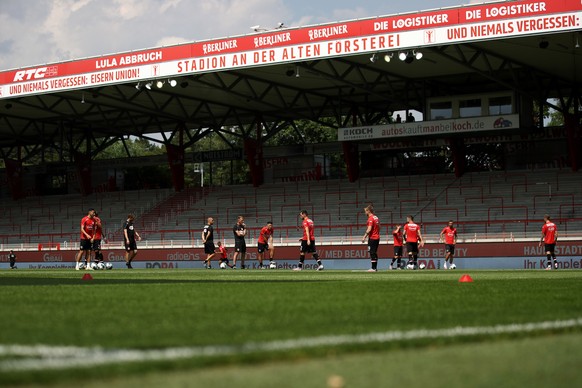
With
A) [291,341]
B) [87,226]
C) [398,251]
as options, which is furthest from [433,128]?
[291,341]

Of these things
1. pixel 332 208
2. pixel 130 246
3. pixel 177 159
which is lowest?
pixel 130 246

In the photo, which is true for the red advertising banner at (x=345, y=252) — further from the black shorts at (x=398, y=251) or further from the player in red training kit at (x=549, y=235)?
the black shorts at (x=398, y=251)

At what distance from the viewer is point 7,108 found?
48125 mm

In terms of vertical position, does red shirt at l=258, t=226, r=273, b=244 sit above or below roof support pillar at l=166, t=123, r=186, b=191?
below

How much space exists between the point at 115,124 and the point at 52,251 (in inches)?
441

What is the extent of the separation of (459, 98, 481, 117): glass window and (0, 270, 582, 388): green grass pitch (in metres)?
30.6

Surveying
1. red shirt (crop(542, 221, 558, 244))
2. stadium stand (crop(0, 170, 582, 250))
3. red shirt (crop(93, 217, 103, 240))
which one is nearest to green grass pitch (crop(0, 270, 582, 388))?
red shirt (crop(93, 217, 103, 240))

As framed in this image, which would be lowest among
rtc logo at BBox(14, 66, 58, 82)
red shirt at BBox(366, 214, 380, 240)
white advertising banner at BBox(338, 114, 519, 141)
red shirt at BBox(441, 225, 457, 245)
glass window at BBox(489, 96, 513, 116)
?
red shirt at BBox(441, 225, 457, 245)

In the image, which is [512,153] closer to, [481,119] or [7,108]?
[481,119]

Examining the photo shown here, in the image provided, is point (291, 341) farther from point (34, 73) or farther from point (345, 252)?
point (34, 73)

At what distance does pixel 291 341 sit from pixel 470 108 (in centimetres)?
3532

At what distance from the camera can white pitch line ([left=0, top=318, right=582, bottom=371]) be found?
513 cm

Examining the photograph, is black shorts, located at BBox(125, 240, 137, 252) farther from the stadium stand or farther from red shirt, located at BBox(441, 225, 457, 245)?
red shirt, located at BBox(441, 225, 457, 245)

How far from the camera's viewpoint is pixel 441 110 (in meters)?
40.8
